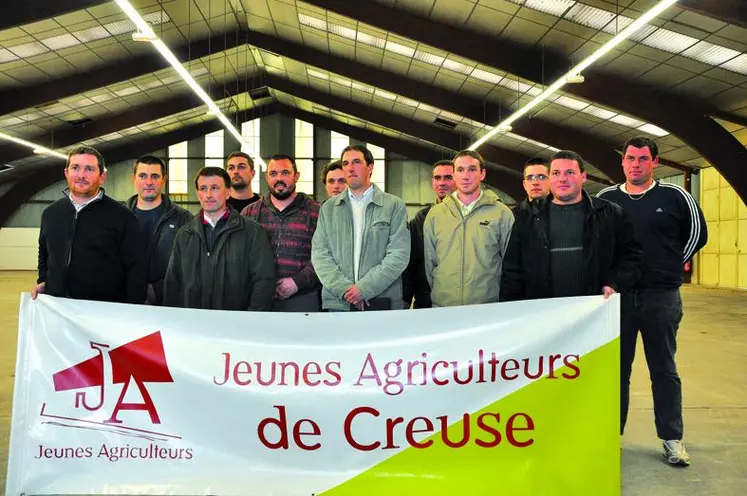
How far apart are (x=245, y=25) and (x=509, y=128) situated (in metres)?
7.65

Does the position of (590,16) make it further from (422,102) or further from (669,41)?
(422,102)

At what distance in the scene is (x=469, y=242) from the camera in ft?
12.3

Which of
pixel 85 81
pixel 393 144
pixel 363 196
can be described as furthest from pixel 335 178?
pixel 393 144

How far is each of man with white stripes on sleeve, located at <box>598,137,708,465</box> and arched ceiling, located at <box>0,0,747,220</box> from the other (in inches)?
271

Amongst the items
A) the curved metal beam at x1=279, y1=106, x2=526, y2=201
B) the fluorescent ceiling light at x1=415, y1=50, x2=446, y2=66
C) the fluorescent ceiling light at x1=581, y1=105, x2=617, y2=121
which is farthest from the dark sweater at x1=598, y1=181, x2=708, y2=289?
the curved metal beam at x1=279, y1=106, x2=526, y2=201

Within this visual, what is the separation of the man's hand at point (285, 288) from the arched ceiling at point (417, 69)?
8207 millimetres

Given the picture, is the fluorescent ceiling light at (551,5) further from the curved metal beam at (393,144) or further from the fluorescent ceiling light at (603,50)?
the curved metal beam at (393,144)

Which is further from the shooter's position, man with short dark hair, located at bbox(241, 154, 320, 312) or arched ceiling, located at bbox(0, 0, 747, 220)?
arched ceiling, located at bbox(0, 0, 747, 220)

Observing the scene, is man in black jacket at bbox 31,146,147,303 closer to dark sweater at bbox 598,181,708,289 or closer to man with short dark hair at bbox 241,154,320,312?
man with short dark hair at bbox 241,154,320,312

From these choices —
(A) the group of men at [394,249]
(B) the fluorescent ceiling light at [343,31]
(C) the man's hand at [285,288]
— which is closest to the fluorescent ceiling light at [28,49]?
(B) the fluorescent ceiling light at [343,31]

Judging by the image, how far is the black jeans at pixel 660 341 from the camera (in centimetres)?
371

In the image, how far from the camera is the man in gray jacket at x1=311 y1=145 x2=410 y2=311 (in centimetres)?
375

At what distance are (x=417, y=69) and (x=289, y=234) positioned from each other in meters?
13.0

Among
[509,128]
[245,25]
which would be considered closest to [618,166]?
[509,128]
